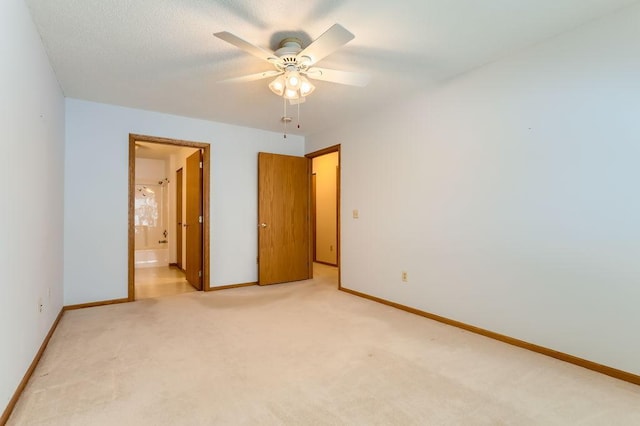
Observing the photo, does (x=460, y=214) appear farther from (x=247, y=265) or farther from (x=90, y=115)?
(x=90, y=115)

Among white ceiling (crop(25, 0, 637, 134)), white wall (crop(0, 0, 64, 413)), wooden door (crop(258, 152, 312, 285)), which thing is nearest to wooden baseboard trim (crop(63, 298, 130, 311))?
white wall (crop(0, 0, 64, 413))

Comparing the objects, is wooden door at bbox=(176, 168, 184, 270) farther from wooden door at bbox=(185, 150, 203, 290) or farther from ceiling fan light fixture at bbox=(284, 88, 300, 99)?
ceiling fan light fixture at bbox=(284, 88, 300, 99)

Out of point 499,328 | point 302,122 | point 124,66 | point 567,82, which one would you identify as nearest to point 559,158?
point 567,82

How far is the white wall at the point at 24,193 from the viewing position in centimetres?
158

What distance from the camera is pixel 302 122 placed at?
169 inches

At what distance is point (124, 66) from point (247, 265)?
281cm

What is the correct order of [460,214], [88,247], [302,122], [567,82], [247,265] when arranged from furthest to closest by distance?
1. [247,265]
2. [302,122]
3. [88,247]
4. [460,214]
5. [567,82]

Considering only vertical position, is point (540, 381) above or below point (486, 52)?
below

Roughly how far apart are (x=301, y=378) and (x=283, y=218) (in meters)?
3.00

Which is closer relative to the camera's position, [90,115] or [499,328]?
[499,328]

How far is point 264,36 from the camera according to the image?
2.25 meters

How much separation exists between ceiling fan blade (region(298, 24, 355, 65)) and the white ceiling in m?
0.20

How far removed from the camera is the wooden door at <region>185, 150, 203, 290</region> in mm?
4367

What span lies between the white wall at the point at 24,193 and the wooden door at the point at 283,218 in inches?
93.4
